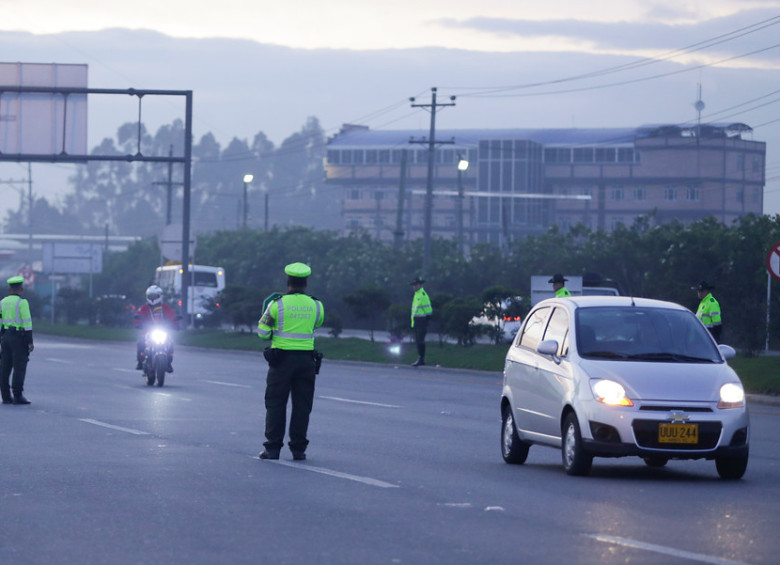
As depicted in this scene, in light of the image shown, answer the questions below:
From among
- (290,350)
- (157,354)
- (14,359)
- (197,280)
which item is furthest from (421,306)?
(197,280)

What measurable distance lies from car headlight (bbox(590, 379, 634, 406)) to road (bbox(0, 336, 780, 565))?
2.16 ft

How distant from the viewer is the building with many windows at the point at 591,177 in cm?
12156

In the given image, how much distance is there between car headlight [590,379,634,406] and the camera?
467 inches

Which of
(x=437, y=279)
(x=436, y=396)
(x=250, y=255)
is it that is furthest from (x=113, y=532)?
→ (x=250, y=255)

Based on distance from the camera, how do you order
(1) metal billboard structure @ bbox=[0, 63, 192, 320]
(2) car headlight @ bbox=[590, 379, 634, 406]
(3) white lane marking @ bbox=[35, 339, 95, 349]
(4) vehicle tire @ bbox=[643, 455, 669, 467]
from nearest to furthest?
(2) car headlight @ bbox=[590, 379, 634, 406] < (4) vehicle tire @ bbox=[643, 455, 669, 467] < (1) metal billboard structure @ bbox=[0, 63, 192, 320] < (3) white lane marking @ bbox=[35, 339, 95, 349]

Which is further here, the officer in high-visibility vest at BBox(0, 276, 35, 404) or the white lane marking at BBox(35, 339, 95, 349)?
the white lane marking at BBox(35, 339, 95, 349)

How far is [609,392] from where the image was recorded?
11945 millimetres

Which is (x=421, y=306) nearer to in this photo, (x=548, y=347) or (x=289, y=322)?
(x=289, y=322)

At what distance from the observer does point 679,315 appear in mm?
13031

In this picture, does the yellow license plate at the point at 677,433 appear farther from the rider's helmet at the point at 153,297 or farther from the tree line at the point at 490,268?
the tree line at the point at 490,268

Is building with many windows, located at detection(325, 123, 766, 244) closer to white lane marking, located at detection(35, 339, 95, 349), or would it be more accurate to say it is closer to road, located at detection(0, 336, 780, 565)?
white lane marking, located at detection(35, 339, 95, 349)

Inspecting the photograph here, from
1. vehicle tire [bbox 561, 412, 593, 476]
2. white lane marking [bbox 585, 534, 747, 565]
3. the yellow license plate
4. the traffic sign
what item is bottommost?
white lane marking [bbox 585, 534, 747, 565]

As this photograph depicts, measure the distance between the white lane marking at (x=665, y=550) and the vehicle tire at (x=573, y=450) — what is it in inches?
124

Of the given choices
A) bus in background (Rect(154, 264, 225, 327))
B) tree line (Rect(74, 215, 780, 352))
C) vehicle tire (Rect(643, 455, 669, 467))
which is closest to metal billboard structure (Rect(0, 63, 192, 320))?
tree line (Rect(74, 215, 780, 352))
